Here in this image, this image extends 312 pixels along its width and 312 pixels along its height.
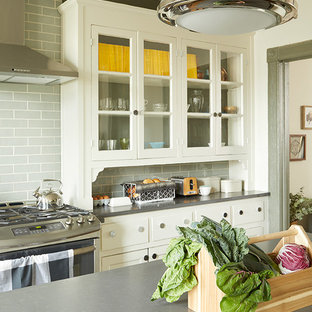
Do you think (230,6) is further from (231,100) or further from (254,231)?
(254,231)

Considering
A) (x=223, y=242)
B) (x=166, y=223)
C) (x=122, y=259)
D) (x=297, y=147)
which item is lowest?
(x=122, y=259)

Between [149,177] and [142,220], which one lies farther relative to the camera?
[149,177]

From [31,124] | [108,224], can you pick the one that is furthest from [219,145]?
[31,124]

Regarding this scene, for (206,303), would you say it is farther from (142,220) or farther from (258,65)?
(258,65)

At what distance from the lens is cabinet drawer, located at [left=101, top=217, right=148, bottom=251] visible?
3.20 metres

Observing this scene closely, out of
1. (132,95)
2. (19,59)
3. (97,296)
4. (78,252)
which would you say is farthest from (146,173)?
(97,296)

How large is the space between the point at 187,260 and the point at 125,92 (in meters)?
2.42

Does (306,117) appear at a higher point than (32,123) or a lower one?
higher

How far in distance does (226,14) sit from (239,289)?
2.89 ft

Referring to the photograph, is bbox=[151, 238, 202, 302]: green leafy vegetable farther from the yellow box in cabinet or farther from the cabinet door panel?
the yellow box in cabinet

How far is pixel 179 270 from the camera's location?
1303 millimetres

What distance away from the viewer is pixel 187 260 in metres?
1.30

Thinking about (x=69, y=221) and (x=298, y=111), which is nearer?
(x=69, y=221)

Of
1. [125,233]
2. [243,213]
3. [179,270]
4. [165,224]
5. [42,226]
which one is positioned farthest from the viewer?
[243,213]
